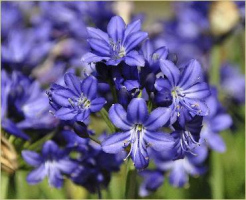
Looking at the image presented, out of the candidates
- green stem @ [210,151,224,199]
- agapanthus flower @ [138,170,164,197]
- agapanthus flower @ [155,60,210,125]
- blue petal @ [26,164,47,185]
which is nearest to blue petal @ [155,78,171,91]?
agapanthus flower @ [155,60,210,125]

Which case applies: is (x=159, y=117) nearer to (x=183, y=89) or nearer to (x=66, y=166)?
(x=183, y=89)

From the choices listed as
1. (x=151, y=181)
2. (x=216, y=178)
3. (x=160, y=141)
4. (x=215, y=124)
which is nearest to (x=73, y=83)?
(x=160, y=141)

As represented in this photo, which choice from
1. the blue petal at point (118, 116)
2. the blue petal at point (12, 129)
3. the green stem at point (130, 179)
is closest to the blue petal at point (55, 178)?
the blue petal at point (12, 129)

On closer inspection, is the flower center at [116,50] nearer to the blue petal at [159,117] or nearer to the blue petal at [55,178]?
the blue petal at [159,117]

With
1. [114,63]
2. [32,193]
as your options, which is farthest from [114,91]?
[32,193]

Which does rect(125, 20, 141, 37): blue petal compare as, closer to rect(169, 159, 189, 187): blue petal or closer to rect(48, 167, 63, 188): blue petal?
rect(48, 167, 63, 188): blue petal

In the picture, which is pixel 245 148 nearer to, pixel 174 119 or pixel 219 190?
pixel 219 190

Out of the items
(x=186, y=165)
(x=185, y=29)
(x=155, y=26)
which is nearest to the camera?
(x=186, y=165)

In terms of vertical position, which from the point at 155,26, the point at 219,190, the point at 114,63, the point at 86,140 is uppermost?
the point at 155,26
